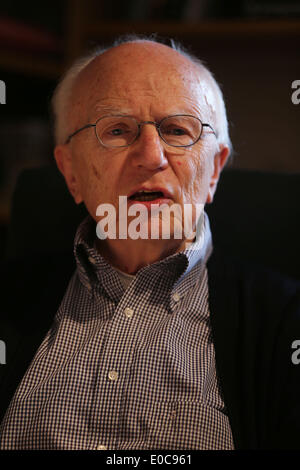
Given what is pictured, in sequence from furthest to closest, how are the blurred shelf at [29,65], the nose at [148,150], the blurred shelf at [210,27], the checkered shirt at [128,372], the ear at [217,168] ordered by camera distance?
the blurred shelf at [29,65] → the blurred shelf at [210,27] → the ear at [217,168] → the nose at [148,150] → the checkered shirt at [128,372]

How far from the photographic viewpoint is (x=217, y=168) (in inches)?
49.9

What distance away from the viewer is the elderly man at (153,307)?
965mm

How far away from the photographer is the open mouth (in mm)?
1085

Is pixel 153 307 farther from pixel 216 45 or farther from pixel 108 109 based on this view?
pixel 216 45

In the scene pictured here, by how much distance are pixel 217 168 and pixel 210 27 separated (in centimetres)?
91

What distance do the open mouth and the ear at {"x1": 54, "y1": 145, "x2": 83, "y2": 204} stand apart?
219mm

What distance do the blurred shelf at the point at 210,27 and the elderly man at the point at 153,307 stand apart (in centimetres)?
73

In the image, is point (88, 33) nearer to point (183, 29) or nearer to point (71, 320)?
point (183, 29)

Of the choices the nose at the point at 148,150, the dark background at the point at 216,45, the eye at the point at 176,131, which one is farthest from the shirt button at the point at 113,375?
the dark background at the point at 216,45

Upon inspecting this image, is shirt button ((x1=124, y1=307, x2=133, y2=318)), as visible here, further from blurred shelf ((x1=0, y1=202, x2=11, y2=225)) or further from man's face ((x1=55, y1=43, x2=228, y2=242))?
blurred shelf ((x1=0, y1=202, x2=11, y2=225))

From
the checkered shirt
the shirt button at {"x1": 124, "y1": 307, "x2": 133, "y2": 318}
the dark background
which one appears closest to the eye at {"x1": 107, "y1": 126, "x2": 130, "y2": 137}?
the checkered shirt

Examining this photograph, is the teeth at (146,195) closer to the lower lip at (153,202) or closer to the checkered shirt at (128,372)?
the lower lip at (153,202)

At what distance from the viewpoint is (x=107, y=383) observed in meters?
1.00
